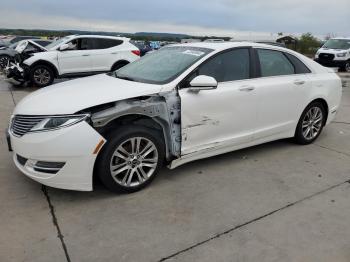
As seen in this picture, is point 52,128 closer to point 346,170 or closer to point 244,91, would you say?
point 244,91

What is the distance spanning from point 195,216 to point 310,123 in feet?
9.49

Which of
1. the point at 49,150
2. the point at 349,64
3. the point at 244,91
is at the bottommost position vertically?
the point at 349,64

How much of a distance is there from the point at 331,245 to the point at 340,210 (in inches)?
26.6

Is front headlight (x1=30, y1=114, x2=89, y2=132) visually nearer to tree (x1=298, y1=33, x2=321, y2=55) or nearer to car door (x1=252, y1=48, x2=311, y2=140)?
car door (x1=252, y1=48, x2=311, y2=140)

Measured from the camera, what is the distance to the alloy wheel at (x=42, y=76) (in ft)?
37.6

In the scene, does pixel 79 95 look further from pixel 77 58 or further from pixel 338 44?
pixel 338 44

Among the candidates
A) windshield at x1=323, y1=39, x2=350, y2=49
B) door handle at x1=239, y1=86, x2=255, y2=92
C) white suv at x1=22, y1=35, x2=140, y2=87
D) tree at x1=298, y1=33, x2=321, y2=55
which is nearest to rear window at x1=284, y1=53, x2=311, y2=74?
door handle at x1=239, y1=86, x2=255, y2=92

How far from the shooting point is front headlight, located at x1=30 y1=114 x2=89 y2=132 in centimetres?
349

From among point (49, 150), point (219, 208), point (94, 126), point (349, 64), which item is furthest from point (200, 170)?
point (349, 64)

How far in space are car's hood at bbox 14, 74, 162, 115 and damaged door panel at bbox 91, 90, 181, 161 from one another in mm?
75

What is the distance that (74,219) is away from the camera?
3.43 metres

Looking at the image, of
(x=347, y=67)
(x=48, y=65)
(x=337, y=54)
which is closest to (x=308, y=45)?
(x=347, y=67)

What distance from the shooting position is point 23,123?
145 inches

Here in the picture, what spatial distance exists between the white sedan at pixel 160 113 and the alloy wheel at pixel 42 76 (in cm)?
735
